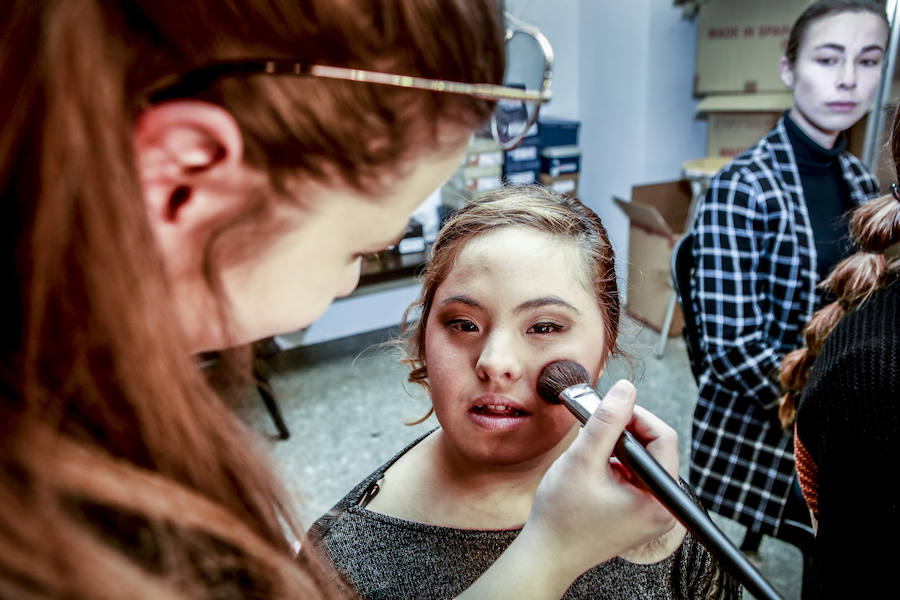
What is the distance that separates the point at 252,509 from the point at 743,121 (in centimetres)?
291

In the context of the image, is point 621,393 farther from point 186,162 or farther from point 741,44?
point 741,44

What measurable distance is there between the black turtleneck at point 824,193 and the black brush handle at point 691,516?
120 cm

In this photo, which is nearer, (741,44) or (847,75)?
(847,75)

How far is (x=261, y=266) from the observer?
0.39m

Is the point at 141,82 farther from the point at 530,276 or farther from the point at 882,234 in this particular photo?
the point at 882,234

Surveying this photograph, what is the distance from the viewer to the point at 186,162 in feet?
1.10

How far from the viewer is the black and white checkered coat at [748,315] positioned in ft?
4.63

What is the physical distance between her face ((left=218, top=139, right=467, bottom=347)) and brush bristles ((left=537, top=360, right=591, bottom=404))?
0.97 feet

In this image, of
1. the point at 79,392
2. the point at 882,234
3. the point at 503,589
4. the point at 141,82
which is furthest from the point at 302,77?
the point at 882,234

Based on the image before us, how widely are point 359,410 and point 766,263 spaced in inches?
60.9

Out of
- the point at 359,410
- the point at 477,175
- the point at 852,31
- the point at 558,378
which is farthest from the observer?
the point at 477,175

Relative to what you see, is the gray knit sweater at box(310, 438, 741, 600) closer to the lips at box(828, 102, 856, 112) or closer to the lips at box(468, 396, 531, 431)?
the lips at box(468, 396, 531, 431)

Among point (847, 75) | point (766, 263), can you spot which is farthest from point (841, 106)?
point (766, 263)

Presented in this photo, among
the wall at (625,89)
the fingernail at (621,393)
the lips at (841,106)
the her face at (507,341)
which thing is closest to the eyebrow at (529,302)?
the her face at (507,341)
